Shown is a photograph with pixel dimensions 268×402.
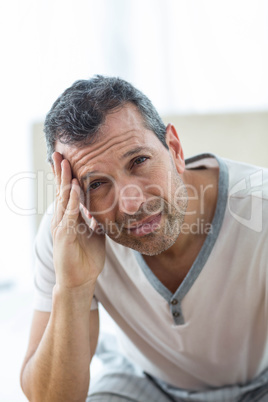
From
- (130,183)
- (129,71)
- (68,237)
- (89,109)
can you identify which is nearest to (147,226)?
(130,183)

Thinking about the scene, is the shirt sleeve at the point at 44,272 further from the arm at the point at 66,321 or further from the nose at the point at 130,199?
the nose at the point at 130,199

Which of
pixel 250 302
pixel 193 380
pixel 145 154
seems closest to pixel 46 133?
pixel 145 154

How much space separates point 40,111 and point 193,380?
2255mm

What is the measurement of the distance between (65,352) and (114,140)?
2.01ft

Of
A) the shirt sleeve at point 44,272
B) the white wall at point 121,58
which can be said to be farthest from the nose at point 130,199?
the white wall at point 121,58

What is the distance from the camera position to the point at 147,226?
4.03 ft

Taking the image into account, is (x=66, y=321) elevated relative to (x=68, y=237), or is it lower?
lower

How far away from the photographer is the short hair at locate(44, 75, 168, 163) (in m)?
1.18

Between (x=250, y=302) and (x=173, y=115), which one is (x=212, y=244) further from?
(x=173, y=115)

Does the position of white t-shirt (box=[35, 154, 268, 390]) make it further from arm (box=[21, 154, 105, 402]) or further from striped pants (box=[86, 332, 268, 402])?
arm (box=[21, 154, 105, 402])

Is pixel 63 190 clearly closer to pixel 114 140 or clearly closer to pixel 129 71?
pixel 114 140

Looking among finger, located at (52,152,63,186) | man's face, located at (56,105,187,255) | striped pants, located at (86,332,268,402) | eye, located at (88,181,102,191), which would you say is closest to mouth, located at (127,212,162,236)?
man's face, located at (56,105,187,255)

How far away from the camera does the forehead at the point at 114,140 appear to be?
1175 mm

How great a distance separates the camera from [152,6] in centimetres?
289
